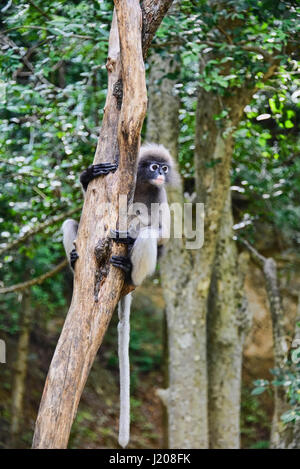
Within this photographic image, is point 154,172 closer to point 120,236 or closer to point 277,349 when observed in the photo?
point 120,236

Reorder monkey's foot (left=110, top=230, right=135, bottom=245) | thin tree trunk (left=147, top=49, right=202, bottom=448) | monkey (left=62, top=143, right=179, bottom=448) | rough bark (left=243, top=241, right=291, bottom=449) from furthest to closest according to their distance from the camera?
thin tree trunk (left=147, top=49, right=202, bottom=448) → rough bark (left=243, top=241, right=291, bottom=449) → monkey (left=62, top=143, right=179, bottom=448) → monkey's foot (left=110, top=230, right=135, bottom=245)

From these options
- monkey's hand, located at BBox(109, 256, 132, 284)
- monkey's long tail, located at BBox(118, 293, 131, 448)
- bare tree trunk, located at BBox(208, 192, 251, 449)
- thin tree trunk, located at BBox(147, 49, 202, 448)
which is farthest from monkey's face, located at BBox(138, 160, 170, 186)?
bare tree trunk, located at BBox(208, 192, 251, 449)

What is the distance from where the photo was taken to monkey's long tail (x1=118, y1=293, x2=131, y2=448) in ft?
12.1

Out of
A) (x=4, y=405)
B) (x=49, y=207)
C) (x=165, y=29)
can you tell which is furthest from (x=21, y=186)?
(x=4, y=405)

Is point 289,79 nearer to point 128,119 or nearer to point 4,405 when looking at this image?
point 128,119

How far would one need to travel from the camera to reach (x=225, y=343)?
6543 mm

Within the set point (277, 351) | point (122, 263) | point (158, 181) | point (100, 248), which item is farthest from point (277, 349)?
point (100, 248)

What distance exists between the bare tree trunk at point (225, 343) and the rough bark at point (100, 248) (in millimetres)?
3240

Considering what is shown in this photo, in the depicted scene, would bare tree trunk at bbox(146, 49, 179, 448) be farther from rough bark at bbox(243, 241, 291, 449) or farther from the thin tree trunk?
rough bark at bbox(243, 241, 291, 449)

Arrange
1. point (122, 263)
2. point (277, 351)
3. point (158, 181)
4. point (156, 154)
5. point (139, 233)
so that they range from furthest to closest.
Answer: point (277, 351) → point (156, 154) → point (158, 181) → point (139, 233) → point (122, 263)

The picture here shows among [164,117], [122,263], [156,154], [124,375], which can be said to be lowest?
[124,375]

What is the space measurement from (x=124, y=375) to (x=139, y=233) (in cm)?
103

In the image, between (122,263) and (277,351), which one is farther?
(277,351)

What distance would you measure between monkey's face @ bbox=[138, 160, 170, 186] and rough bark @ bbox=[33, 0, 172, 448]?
109 cm
